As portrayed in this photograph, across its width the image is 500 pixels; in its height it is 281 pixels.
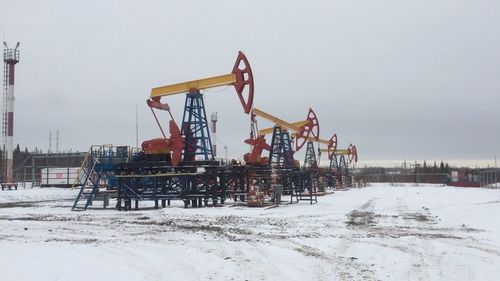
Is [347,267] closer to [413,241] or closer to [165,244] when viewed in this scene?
[413,241]

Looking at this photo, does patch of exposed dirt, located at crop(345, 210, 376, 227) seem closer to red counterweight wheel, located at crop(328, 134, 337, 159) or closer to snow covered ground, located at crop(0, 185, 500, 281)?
snow covered ground, located at crop(0, 185, 500, 281)

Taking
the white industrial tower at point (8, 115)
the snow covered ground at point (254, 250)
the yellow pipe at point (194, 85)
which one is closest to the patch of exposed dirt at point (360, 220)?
the snow covered ground at point (254, 250)

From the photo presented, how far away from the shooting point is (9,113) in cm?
4809

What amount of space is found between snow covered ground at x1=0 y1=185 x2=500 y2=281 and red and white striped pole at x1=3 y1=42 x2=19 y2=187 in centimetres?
3475

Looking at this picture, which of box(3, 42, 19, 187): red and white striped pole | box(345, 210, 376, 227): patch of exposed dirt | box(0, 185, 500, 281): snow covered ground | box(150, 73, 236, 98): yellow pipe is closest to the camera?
box(0, 185, 500, 281): snow covered ground

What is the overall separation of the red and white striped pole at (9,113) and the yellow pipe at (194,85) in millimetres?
27390

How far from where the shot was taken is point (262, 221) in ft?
53.6

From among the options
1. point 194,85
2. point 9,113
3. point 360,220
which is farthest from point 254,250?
point 9,113

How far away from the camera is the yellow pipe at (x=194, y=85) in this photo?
81.8 feet

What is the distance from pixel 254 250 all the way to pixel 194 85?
16.9 meters

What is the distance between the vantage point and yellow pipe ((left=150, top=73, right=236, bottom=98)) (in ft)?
81.8

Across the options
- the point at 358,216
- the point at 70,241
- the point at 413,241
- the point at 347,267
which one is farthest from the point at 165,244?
the point at 358,216

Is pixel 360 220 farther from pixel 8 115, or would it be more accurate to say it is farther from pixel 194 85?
pixel 8 115

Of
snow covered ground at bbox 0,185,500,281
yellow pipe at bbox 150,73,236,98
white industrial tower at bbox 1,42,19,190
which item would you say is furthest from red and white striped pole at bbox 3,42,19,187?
snow covered ground at bbox 0,185,500,281
